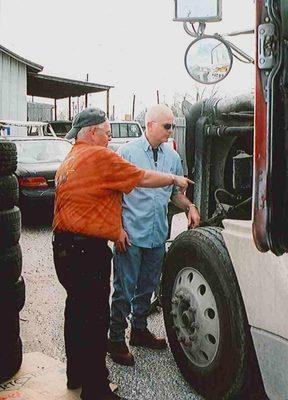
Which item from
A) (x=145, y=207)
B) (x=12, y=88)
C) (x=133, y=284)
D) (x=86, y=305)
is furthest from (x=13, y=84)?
(x=86, y=305)

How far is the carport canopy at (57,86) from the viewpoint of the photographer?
25.4m

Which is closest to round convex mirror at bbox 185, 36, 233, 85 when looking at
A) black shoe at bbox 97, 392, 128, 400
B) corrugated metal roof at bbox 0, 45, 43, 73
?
black shoe at bbox 97, 392, 128, 400

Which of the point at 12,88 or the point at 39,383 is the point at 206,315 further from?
the point at 12,88

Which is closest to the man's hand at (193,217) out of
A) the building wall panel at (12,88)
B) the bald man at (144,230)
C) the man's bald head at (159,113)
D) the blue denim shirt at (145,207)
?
the bald man at (144,230)

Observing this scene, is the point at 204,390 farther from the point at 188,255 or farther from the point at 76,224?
the point at 76,224

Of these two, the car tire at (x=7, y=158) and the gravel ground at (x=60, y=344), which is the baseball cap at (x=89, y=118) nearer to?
the car tire at (x=7, y=158)

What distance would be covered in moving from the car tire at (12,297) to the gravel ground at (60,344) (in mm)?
780

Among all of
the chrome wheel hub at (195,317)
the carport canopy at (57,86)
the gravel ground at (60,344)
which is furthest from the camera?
the carport canopy at (57,86)

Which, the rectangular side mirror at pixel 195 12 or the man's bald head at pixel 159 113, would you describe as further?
the man's bald head at pixel 159 113

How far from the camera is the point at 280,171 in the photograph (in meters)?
1.89

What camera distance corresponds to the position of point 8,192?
3494 millimetres

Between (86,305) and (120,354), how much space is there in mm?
762

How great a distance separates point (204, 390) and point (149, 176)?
1352 millimetres

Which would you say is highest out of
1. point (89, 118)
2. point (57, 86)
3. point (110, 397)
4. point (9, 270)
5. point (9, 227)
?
point (57, 86)
